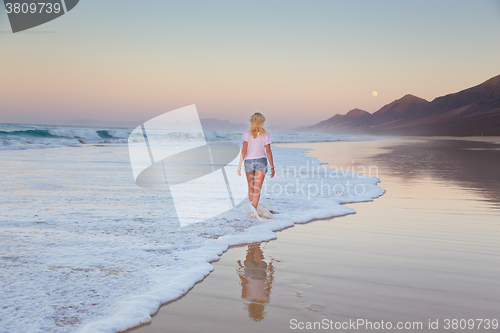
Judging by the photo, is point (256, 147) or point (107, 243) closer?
point (107, 243)

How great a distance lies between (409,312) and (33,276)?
3501 mm

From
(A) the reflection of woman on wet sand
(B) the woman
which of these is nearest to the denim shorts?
(B) the woman

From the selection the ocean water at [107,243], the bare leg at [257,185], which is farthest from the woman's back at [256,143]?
the ocean water at [107,243]

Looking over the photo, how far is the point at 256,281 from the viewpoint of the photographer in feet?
11.5

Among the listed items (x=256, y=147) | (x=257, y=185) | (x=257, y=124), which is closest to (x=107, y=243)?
(x=257, y=185)

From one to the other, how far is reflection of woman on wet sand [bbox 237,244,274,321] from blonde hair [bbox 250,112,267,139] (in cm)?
258

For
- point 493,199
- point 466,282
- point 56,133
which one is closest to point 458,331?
point 466,282

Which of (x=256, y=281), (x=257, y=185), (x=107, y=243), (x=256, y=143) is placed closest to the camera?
(x=256, y=281)

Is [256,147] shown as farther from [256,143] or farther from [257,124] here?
[257,124]

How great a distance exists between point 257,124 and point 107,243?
326 centimetres

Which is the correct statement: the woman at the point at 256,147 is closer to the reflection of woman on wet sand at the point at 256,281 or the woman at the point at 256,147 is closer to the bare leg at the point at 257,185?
the bare leg at the point at 257,185

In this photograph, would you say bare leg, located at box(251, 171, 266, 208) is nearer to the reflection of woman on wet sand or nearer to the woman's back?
the woman's back

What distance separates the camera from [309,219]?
242 inches

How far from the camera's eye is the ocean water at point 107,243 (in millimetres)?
2896
